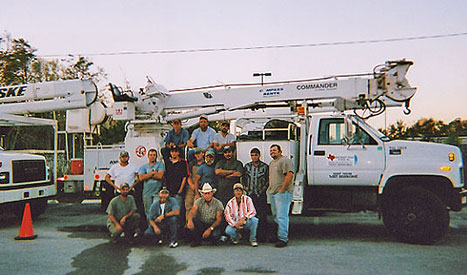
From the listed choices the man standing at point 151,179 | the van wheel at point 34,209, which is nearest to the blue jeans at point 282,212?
the man standing at point 151,179

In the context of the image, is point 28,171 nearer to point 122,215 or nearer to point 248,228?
point 122,215

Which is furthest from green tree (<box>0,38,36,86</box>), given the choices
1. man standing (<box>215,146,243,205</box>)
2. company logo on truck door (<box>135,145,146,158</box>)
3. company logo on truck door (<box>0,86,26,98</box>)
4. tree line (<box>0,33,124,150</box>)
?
man standing (<box>215,146,243,205</box>)

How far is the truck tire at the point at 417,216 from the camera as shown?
24.7 ft

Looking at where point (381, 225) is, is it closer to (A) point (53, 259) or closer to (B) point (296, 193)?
(B) point (296, 193)

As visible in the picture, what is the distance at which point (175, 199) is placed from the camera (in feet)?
27.1

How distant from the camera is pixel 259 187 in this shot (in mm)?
8141

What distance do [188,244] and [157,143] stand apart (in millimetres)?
2977

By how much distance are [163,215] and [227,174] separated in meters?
1.38

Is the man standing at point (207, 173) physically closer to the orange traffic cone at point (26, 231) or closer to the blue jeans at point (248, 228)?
the blue jeans at point (248, 228)

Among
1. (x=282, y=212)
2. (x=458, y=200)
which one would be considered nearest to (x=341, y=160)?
(x=282, y=212)

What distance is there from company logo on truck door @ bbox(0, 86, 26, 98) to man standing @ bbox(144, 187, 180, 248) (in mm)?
4931

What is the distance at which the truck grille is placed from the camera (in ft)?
32.6

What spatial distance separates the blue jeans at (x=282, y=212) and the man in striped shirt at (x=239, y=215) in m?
0.40

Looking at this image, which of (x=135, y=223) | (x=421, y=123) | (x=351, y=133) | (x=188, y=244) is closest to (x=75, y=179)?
(x=135, y=223)
